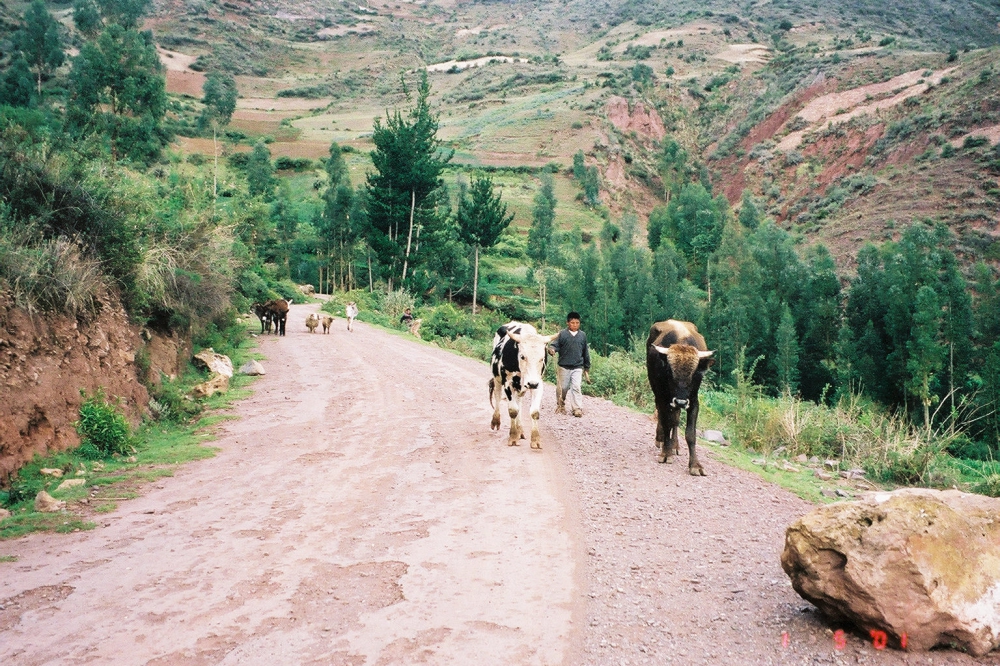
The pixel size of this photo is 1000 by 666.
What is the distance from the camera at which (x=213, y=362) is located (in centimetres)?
1560

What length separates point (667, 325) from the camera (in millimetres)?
10703

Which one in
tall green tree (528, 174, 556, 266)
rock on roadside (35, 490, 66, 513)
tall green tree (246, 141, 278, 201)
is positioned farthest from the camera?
tall green tree (246, 141, 278, 201)

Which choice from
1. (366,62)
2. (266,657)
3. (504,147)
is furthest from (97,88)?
(366,62)

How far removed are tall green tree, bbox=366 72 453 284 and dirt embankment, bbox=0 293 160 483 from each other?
30411 mm

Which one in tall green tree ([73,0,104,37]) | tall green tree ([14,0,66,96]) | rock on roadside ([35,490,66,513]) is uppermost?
tall green tree ([73,0,104,37])

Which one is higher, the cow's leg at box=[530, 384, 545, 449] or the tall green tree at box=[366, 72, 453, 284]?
the tall green tree at box=[366, 72, 453, 284]

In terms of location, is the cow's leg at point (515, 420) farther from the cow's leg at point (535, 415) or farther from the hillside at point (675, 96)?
the hillside at point (675, 96)

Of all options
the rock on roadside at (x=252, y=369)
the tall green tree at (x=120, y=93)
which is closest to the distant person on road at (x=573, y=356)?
the rock on roadside at (x=252, y=369)

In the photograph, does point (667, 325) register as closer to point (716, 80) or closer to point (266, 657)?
point (266, 657)

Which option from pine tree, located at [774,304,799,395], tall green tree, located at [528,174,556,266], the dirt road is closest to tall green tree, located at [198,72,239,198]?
tall green tree, located at [528,174,556,266]

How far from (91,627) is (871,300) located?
3606cm

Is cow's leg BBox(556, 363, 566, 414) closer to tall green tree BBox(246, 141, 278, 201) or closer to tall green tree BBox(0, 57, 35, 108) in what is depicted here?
tall green tree BBox(246, 141, 278, 201)

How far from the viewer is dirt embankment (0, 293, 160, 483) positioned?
8266mm

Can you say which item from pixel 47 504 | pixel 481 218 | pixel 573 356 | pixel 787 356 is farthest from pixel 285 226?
pixel 47 504
